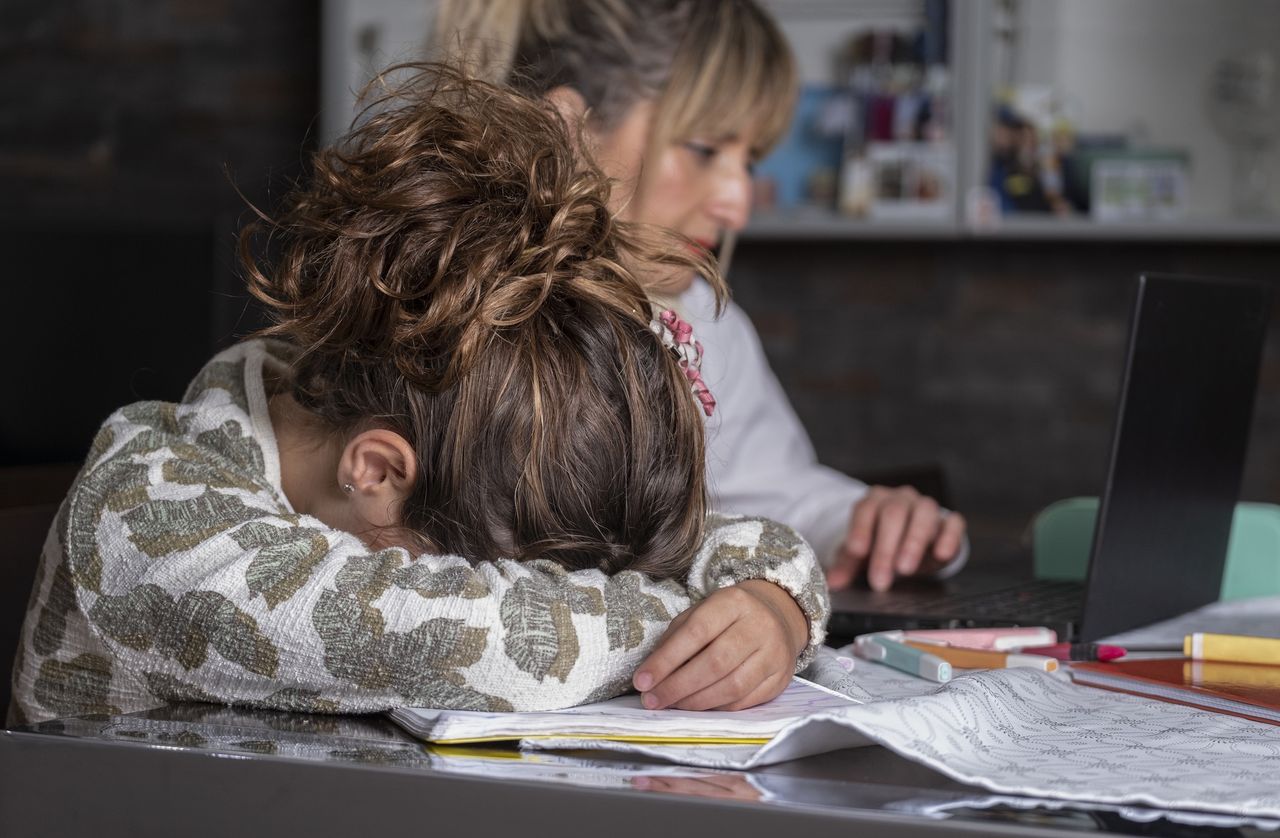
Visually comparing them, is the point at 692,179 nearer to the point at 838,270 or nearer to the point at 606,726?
the point at 606,726

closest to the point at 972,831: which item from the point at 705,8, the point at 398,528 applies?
the point at 398,528

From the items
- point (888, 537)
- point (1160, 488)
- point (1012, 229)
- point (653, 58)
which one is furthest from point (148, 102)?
point (1160, 488)

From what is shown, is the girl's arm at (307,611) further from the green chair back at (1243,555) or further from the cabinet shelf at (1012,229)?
the cabinet shelf at (1012,229)

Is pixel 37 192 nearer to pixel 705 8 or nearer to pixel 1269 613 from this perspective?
pixel 705 8

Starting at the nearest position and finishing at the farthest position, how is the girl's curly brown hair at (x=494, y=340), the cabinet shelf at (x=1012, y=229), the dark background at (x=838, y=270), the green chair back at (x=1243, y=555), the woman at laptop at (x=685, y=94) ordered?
the girl's curly brown hair at (x=494, y=340) < the green chair back at (x=1243, y=555) < the woman at laptop at (x=685, y=94) < the cabinet shelf at (x=1012, y=229) < the dark background at (x=838, y=270)

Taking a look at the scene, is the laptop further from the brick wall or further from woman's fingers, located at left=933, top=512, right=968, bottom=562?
the brick wall

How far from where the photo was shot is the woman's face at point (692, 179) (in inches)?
58.8

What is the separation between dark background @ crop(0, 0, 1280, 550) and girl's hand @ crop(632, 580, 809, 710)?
222 centimetres

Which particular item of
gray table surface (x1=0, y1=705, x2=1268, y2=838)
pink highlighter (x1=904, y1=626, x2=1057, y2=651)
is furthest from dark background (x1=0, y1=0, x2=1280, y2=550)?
gray table surface (x1=0, y1=705, x2=1268, y2=838)

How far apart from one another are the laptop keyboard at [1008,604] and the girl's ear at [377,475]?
0.40 m

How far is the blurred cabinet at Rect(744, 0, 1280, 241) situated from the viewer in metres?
2.95

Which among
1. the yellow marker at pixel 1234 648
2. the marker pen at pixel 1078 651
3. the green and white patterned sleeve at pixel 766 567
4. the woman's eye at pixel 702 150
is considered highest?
the woman's eye at pixel 702 150

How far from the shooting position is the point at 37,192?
3.22 m

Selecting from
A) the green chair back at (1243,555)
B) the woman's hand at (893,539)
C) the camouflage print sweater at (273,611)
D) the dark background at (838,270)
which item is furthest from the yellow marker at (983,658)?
the dark background at (838,270)
